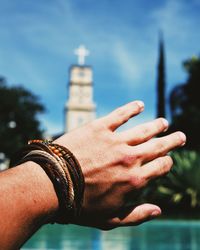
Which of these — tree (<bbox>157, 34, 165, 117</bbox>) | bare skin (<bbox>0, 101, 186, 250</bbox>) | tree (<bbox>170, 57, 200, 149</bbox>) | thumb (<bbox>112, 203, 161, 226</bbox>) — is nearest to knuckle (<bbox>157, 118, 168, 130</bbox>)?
bare skin (<bbox>0, 101, 186, 250</bbox>)

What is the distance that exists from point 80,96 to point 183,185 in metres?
42.6

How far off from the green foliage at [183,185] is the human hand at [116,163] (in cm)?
1191

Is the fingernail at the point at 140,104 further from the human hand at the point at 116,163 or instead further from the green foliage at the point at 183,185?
the green foliage at the point at 183,185

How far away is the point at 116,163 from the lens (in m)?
1.08

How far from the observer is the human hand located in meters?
1.05

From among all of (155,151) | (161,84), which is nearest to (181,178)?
(155,151)

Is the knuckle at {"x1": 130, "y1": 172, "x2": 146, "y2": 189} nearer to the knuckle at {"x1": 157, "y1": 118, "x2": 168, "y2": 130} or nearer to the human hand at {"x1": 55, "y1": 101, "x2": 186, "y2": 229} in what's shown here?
the human hand at {"x1": 55, "y1": 101, "x2": 186, "y2": 229}

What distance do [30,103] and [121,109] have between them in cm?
3492

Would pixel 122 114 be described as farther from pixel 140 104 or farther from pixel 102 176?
pixel 102 176

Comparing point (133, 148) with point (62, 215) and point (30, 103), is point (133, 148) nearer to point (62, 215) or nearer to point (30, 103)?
point (62, 215)

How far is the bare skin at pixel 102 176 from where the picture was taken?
0.89 meters

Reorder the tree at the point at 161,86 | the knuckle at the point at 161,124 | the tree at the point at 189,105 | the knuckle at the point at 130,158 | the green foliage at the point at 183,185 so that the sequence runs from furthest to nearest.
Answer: the tree at the point at 161,86
the tree at the point at 189,105
the green foliage at the point at 183,185
the knuckle at the point at 161,124
the knuckle at the point at 130,158

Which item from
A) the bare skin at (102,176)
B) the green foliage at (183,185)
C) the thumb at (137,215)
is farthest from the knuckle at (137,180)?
the green foliage at (183,185)

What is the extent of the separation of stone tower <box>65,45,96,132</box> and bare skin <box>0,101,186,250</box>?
50635mm
